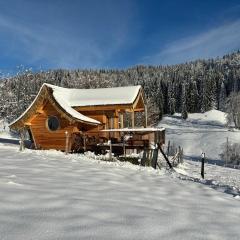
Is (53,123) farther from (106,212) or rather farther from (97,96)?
(106,212)

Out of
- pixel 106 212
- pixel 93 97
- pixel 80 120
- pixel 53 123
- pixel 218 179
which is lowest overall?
pixel 218 179

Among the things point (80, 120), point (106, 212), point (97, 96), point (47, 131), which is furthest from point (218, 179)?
point (106, 212)

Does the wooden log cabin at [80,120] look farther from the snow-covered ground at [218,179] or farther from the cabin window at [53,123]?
the snow-covered ground at [218,179]

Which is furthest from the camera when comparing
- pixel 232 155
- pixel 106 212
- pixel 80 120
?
pixel 232 155

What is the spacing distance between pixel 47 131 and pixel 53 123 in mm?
696

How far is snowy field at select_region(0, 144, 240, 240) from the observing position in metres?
5.52

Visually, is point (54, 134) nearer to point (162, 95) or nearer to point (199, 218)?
point (199, 218)

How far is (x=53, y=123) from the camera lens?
29.0 m

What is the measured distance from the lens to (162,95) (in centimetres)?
14025

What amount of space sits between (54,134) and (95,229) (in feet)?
77.5

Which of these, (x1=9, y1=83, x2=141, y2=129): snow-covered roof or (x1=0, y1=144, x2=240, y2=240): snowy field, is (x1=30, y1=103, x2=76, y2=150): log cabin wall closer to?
(x1=9, y1=83, x2=141, y2=129): snow-covered roof

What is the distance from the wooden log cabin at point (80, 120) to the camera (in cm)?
2656

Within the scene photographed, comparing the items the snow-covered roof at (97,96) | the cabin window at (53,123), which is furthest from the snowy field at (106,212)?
the snow-covered roof at (97,96)

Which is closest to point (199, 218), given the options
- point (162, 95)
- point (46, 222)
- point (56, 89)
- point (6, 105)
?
point (46, 222)
